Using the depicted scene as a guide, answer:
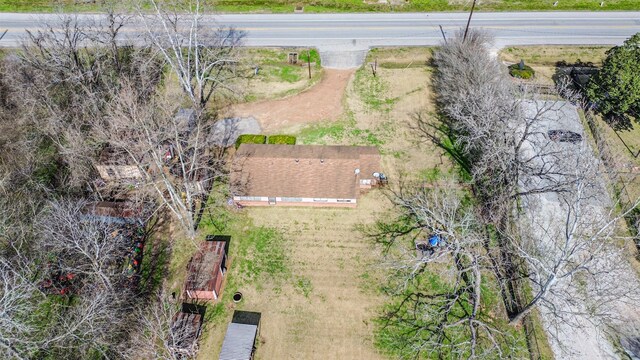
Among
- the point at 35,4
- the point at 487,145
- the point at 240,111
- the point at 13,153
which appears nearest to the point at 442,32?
the point at 487,145

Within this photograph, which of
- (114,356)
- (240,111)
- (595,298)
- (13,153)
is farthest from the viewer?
(240,111)

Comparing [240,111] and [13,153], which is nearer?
[13,153]

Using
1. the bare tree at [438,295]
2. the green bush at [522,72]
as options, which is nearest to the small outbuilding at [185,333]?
the bare tree at [438,295]

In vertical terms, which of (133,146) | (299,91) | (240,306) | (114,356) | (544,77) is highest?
(544,77)

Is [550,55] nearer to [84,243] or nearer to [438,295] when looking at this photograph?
[438,295]

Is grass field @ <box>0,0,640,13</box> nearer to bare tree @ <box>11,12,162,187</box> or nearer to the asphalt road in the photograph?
the asphalt road

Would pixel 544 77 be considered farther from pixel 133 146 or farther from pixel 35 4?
pixel 35 4

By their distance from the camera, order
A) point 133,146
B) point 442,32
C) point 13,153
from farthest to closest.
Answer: point 442,32 < point 13,153 < point 133,146
